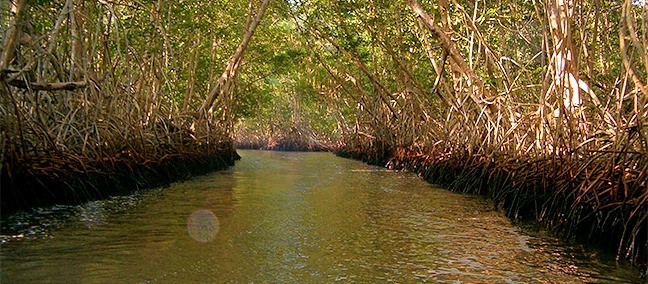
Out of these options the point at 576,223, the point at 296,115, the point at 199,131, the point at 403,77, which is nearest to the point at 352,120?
the point at 296,115

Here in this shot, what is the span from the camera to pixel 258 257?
4848mm

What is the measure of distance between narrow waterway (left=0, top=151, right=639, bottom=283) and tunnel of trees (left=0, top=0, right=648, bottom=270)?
0.39 metres

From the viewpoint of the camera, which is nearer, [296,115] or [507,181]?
[507,181]

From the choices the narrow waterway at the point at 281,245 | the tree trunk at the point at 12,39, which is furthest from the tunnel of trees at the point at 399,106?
the narrow waterway at the point at 281,245

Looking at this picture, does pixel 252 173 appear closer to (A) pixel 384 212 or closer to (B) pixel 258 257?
(A) pixel 384 212

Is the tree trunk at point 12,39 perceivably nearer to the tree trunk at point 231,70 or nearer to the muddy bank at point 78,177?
the muddy bank at point 78,177

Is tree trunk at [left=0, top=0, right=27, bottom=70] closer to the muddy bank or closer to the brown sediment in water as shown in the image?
the muddy bank

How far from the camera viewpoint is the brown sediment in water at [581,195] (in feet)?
15.3

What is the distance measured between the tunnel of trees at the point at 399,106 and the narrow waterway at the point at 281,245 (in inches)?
15.5

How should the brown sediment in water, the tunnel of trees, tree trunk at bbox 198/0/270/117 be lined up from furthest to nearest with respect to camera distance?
tree trunk at bbox 198/0/270/117 < the tunnel of trees < the brown sediment in water

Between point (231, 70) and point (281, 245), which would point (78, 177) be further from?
point (231, 70)

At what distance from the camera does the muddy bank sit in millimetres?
6090

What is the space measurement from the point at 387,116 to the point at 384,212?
1084cm

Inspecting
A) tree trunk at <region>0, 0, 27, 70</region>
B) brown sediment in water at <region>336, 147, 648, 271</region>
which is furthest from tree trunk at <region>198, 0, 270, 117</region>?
tree trunk at <region>0, 0, 27, 70</region>
